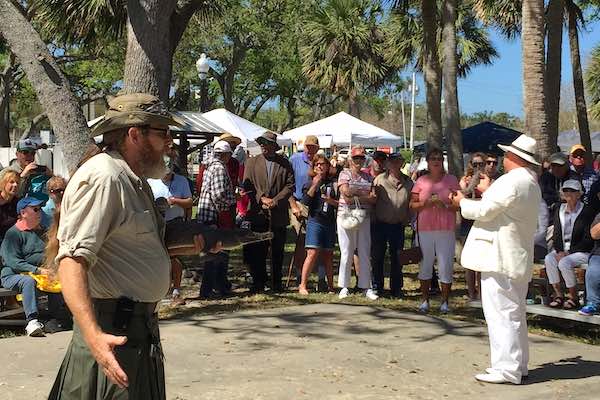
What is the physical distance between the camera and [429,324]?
807 centimetres

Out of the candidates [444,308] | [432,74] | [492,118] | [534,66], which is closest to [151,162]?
[444,308]

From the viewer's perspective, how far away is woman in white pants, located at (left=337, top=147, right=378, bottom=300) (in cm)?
953

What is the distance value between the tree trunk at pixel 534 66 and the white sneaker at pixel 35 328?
6.88 metres

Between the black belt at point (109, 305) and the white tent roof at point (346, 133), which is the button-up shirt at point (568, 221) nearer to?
the black belt at point (109, 305)

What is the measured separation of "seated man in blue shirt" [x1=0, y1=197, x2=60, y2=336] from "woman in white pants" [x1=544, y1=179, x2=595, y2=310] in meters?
4.80

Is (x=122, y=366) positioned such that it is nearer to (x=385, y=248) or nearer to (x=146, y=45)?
(x=146, y=45)

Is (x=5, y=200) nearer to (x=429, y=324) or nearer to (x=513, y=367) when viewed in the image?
(x=429, y=324)

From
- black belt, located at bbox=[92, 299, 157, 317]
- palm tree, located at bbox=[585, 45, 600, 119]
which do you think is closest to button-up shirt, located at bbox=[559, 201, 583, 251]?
black belt, located at bbox=[92, 299, 157, 317]

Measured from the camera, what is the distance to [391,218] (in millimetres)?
9680

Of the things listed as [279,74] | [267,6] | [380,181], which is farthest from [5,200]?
[279,74]

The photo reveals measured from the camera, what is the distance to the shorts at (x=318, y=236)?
9.85 metres

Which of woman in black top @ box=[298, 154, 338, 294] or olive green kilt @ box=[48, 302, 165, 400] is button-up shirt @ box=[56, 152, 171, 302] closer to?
olive green kilt @ box=[48, 302, 165, 400]

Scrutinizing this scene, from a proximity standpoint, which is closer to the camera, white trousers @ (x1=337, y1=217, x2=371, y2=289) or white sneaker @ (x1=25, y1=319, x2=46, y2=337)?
white sneaker @ (x1=25, y1=319, x2=46, y2=337)

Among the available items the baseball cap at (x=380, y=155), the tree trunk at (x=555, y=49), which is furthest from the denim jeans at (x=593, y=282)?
the tree trunk at (x=555, y=49)
